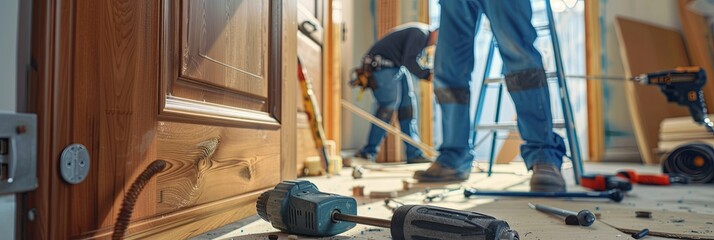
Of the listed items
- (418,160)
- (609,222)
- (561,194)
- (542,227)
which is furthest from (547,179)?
(418,160)

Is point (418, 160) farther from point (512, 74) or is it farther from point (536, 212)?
point (536, 212)

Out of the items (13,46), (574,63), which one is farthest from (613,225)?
(574,63)

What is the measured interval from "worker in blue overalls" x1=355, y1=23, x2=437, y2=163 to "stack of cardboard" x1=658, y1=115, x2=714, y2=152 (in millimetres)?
1768

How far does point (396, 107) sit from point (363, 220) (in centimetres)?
319

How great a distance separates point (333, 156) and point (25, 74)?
2194 mm

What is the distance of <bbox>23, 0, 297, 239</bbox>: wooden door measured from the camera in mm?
614

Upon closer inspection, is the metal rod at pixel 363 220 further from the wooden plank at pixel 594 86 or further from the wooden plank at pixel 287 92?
the wooden plank at pixel 594 86

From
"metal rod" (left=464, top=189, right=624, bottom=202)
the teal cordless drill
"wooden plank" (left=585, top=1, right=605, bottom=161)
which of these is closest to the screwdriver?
"metal rod" (left=464, top=189, right=624, bottom=202)

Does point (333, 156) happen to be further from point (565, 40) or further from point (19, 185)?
→ point (565, 40)

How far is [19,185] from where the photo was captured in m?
0.56

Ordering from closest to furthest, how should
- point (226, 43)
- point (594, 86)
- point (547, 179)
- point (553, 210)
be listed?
point (226, 43) < point (553, 210) < point (547, 179) < point (594, 86)

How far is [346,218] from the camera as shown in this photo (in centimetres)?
94

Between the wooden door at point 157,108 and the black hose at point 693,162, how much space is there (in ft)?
6.66

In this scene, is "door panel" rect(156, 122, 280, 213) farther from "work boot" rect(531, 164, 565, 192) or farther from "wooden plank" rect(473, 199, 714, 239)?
"work boot" rect(531, 164, 565, 192)
